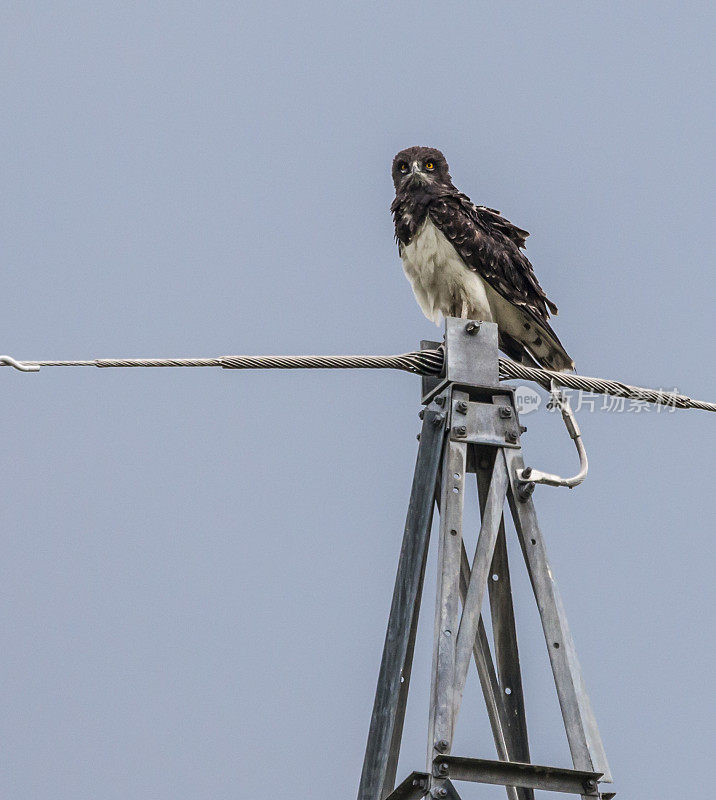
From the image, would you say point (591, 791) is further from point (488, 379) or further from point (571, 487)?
point (488, 379)

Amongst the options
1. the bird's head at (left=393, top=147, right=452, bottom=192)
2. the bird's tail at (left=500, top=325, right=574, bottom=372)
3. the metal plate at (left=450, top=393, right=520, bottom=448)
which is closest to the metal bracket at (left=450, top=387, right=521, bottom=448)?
the metal plate at (left=450, top=393, right=520, bottom=448)

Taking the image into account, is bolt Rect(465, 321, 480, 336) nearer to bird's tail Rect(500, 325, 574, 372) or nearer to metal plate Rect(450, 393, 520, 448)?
metal plate Rect(450, 393, 520, 448)

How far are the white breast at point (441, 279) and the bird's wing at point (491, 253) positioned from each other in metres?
→ 0.07

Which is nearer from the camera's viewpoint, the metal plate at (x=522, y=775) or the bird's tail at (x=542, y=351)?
the metal plate at (x=522, y=775)

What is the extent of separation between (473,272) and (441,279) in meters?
0.27

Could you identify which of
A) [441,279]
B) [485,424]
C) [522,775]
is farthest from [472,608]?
[441,279]

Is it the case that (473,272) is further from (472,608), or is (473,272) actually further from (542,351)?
(472,608)

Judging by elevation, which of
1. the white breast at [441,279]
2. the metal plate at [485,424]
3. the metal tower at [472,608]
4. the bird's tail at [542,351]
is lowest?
the metal tower at [472,608]

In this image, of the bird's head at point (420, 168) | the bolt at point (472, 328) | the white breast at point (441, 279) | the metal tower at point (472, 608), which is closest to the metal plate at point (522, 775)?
the metal tower at point (472, 608)

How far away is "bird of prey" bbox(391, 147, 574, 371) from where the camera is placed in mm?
9875

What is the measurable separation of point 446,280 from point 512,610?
13.8 ft

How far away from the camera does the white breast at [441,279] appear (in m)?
9.88

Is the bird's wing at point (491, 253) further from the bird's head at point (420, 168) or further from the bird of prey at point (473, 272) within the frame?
the bird's head at point (420, 168)

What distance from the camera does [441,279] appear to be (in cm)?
999
